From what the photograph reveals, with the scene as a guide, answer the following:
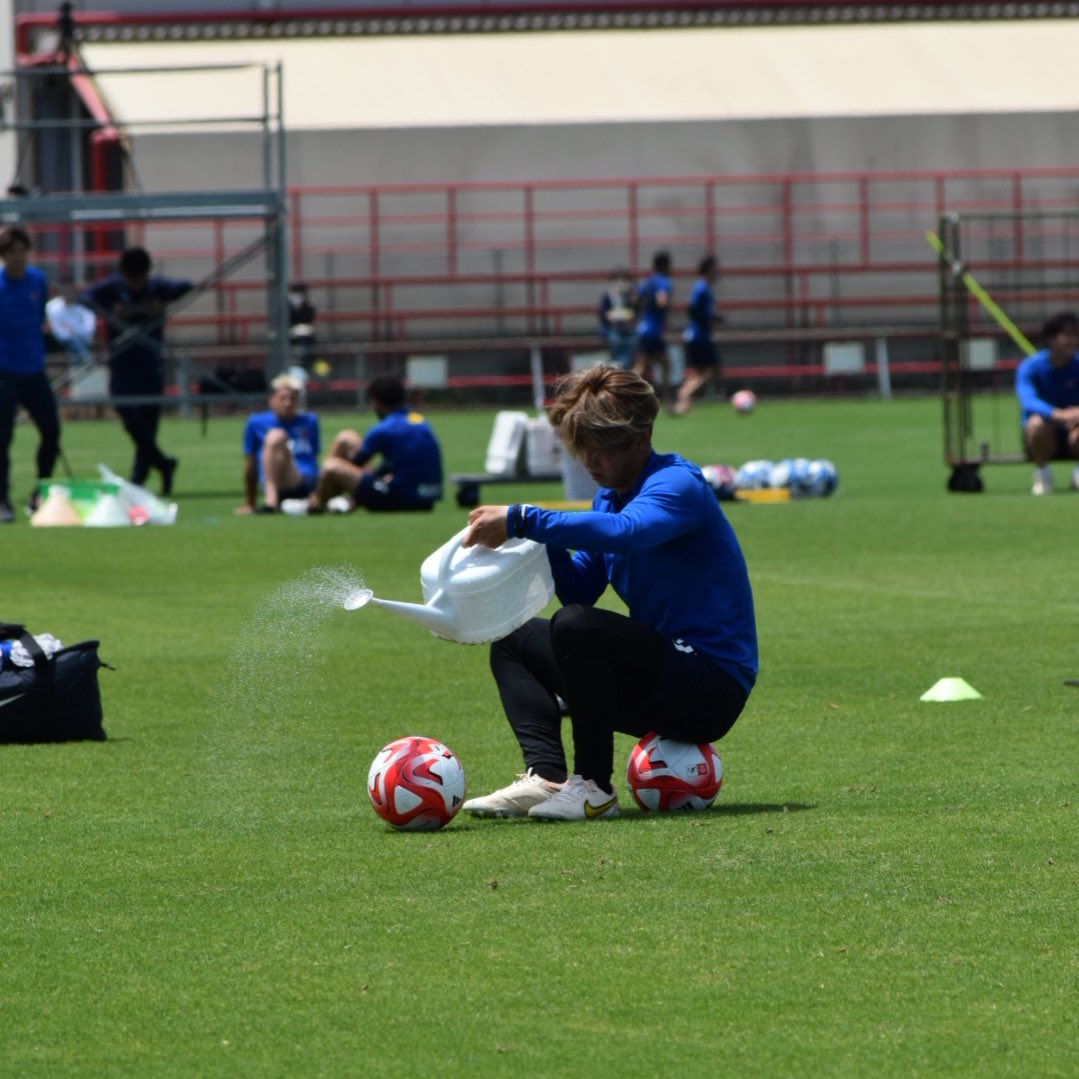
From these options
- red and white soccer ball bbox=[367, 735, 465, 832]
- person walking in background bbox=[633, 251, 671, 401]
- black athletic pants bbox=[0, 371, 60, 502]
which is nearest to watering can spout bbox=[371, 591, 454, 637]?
red and white soccer ball bbox=[367, 735, 465, 832]

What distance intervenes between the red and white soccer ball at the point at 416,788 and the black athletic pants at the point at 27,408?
480 inches

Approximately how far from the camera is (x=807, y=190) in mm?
37688

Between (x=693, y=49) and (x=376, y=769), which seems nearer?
(x=376, y=769)

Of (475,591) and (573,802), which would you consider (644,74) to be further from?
(475,591)

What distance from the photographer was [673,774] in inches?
261

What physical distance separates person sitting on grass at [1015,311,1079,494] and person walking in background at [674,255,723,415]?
484 inches

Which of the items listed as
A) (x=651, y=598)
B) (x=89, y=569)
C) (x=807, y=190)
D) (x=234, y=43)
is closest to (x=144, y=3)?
(x=234, y=43)

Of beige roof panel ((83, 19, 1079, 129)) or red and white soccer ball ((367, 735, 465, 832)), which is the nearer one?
red and white soccer ball ((367, 735, 465, 832))

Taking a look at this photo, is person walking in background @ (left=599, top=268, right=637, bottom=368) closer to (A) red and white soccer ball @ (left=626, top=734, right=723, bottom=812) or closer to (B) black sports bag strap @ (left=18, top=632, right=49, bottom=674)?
(B) black sports bag strap @ (left=18, top=632, right=49, bottom=674)

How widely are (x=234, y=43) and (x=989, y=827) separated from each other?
3447 cm

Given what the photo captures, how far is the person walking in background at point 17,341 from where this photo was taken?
18.0 metres

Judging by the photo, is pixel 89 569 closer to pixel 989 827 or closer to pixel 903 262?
pixel 989 827

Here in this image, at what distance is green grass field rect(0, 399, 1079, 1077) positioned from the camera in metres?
4.33

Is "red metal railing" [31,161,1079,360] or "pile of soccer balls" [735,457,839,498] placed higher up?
"red metal railing" [31,161,1079,360]
